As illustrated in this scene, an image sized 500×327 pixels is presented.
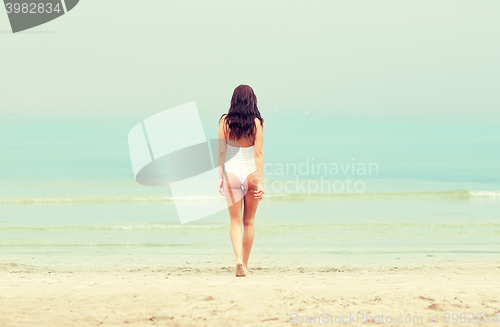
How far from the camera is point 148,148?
1014 inches

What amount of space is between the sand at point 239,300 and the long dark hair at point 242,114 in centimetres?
158

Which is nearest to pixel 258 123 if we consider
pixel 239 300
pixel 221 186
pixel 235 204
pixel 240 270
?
pixel 221 186

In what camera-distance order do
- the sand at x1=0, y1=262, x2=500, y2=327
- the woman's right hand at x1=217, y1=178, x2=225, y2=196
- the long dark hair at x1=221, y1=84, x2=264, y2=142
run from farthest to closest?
1. the woman's right hand at x1=217, y1=178, x2=225, y2=196
2. the long dark hair at x1=221, y1=84, x2=264, y2=142
3. the sand at x1=0, y1=262, x2=500, y2=327

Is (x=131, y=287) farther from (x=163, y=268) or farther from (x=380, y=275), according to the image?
(x=380, y=275)

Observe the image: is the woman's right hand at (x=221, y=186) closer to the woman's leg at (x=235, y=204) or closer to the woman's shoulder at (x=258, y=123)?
the woman's leg at (x=235, y=204)

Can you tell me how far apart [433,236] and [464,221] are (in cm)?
241

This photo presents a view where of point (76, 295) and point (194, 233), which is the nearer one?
point (76, 295)

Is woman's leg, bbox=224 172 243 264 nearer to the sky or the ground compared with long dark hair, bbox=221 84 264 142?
nearer to the ground

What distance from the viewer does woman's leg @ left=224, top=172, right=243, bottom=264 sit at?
5.29 metres

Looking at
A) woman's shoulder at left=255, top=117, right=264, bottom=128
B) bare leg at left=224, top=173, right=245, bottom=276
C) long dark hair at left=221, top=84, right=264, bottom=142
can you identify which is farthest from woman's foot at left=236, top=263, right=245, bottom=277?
woman's shoulder at left=255, top=117, right=264, bottom=128

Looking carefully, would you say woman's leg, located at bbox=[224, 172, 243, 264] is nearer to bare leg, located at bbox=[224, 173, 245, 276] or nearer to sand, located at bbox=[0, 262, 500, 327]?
bare leg, located at bbox=[224, 173, 245, 276]

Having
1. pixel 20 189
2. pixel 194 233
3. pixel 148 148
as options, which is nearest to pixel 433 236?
pixel 194 233

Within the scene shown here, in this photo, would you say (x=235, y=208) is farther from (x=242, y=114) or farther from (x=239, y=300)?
(x=239, y=300)

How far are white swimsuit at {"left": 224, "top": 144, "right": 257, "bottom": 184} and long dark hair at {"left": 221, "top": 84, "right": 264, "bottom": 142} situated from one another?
139 millimetres
